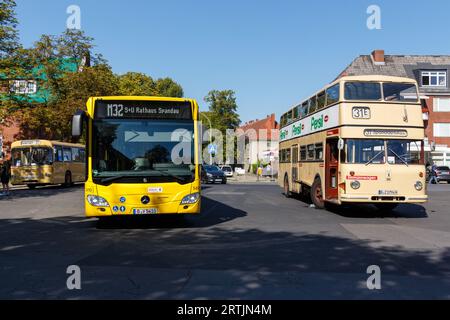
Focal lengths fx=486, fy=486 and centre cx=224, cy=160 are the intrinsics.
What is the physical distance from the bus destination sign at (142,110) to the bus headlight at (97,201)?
5.92 ft

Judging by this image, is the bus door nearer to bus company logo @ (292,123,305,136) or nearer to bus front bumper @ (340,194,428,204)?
bus front bumper @ (340,194,428,204)

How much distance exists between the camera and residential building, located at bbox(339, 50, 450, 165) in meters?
53.7

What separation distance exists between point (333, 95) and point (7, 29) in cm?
1796

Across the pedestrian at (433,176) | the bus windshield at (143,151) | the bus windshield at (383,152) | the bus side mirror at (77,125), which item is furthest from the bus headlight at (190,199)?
the pedestrian at (433,176)

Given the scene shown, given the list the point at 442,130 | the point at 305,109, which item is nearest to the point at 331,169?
the point at 305,109

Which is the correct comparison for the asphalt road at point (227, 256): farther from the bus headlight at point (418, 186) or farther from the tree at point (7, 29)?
the tree at point (7, 29)

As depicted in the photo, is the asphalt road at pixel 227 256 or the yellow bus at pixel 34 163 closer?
the asphalt road at pixel 227 256

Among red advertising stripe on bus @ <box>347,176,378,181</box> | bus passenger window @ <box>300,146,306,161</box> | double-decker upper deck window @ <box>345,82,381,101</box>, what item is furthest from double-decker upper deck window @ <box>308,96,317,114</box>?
red advertising stripe on bus @ <box>347,176,378,181</box>

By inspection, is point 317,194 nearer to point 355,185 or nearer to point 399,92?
point 355,185

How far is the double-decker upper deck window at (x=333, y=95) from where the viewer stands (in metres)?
14.3

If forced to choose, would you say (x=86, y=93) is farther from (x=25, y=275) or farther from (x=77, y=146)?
(x=25, y=275)

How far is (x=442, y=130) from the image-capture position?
178 ft
